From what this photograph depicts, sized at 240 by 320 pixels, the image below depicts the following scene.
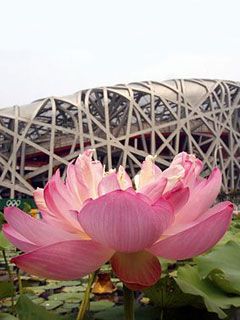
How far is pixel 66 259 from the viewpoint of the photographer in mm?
453

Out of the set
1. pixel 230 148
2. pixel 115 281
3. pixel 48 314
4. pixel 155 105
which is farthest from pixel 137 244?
pixel 230 148

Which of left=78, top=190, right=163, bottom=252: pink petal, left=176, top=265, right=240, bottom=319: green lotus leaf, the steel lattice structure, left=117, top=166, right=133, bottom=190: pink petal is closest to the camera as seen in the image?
left=78, top=190, right=163, bottom=252: pink petal

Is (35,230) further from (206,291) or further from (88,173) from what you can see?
(206,291)

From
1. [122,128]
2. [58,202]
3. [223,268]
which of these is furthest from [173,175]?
[122,128]

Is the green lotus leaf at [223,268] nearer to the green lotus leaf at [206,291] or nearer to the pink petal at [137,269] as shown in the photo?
the green lotus leaf at [206,291]

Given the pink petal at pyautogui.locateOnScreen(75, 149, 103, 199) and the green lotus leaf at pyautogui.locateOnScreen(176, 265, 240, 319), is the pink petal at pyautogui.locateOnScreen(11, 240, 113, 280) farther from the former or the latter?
the green lotus leaf at pyautogui.locateOnScreen(176, 265, 240, 319)

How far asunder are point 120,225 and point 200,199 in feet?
0.39

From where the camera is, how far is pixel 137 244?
44 centimetres

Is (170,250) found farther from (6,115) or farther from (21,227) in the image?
(6,115)

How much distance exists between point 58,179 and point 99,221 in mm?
123

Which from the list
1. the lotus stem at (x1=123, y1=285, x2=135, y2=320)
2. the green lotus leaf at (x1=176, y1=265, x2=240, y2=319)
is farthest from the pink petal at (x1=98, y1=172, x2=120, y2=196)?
the green lotus leaf at (x1=176, y1=265, x2=240, y2=319)

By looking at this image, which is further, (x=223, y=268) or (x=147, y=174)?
(x=223, y=268)

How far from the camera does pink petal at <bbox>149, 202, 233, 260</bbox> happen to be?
439 mm

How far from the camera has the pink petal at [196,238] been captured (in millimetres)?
439
